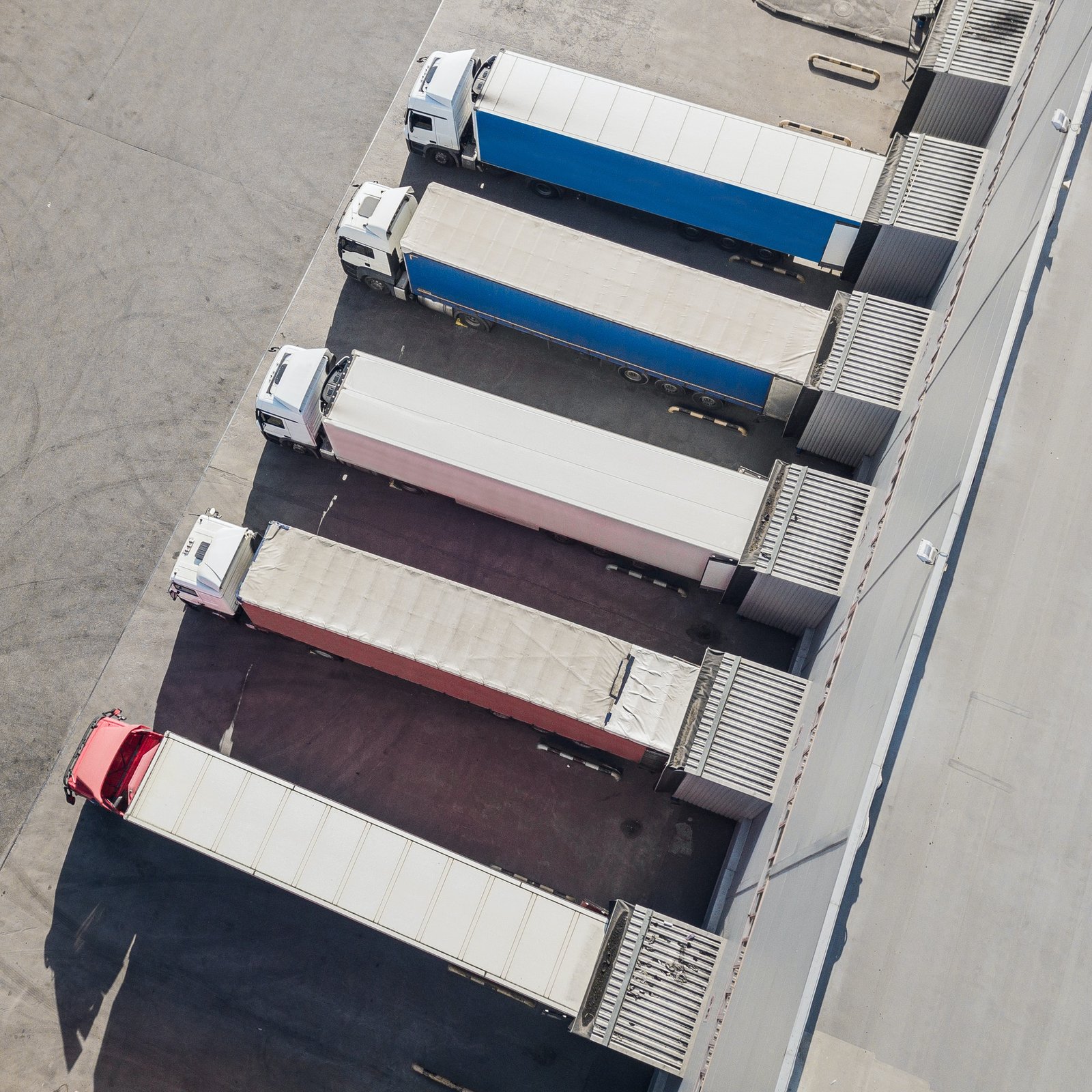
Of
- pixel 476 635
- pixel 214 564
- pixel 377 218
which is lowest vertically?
pixel 214 564

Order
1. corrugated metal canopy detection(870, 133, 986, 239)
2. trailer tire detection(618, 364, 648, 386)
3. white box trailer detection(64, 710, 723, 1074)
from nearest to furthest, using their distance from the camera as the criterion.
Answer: white box trailer detection(64, 710, 723, 1074) < corrugated metal canopy detection(870, 133, 986, 239) < trailer tire detection(618, 364, 648, 386)

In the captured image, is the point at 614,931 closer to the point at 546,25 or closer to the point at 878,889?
the point at 878,889

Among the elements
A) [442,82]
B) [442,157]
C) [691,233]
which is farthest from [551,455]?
[442,82]

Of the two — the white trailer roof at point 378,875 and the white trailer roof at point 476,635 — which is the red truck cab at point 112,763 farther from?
the white trailer roof at point 476,635

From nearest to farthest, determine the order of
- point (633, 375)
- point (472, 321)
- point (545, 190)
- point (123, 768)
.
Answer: point (123, 768), point (633, 375), point (472, 321), point (545, 190)

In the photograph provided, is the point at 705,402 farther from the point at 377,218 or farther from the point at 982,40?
the point at 982,40

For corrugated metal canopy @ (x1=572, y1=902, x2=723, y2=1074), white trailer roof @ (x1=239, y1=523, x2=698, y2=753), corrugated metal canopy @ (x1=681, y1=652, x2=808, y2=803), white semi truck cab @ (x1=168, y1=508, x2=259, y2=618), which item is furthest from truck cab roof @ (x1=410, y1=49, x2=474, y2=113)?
corrugated metal canopy @ (x1=572, y1=902, x2=723, y2=1074)

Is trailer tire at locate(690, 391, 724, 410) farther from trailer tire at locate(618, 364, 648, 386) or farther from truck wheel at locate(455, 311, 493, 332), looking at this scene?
truck wheel at locate(455, 311, 493, 332)
